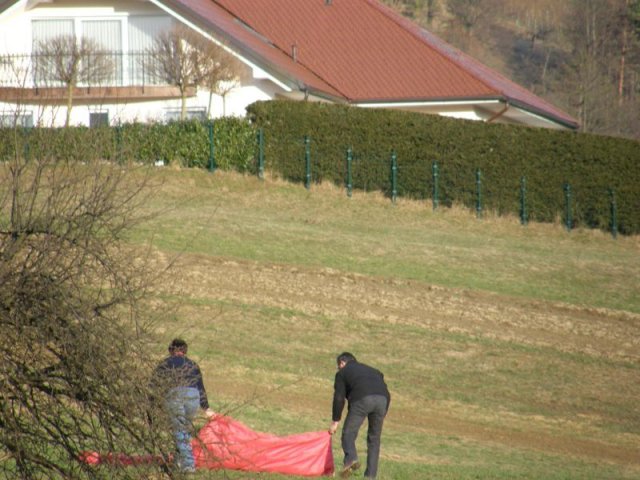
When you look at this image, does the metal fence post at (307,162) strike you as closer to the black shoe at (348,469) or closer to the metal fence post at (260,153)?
the metal fence post at (260,153)

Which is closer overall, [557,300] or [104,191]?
[104,191]

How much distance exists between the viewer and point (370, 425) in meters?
14.6

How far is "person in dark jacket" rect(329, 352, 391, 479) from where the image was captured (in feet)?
47.4

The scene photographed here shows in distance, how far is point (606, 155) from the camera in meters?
36.7

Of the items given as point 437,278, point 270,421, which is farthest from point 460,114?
point 270,421

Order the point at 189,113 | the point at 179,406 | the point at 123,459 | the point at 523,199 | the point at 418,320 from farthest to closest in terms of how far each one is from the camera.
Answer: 1. the point at 189,113
2. the point at 523,199
3. the point at 418,320
4. the point at 179,406
5. the point at 123,459

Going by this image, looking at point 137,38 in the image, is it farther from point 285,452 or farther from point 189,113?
point 285,452

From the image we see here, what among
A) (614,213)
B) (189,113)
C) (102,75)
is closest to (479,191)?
(614,213)

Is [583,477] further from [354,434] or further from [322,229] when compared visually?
[322,229]

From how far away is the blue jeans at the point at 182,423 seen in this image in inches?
406

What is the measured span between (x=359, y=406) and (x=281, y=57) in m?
28.5

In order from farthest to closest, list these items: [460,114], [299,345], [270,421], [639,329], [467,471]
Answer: [460,114]
[639,329]
[299,345]
[270,421]
[467,471]

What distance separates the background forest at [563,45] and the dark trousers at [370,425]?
2108 inches

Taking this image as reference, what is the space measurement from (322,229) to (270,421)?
14267 millimetres
